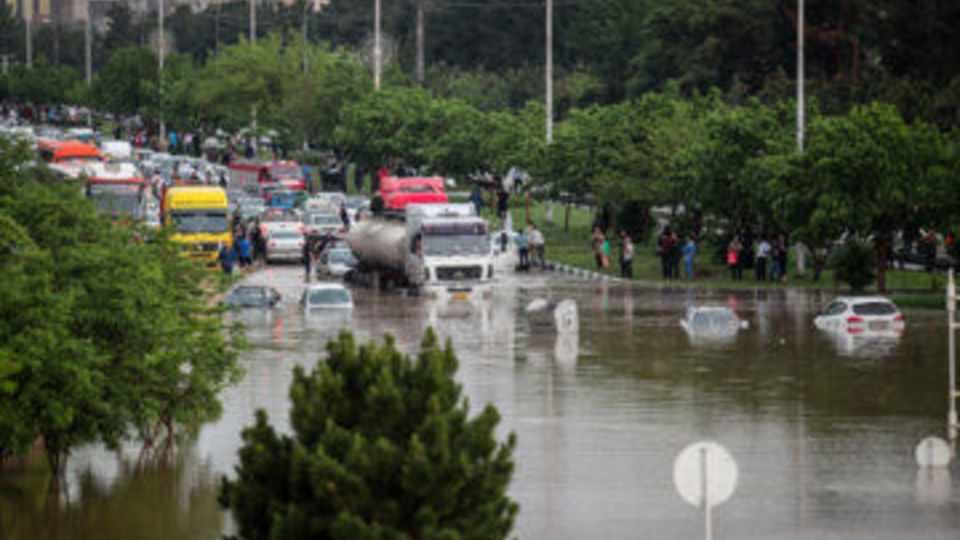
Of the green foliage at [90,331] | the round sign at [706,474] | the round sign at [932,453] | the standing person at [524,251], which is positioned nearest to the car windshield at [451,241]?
the standing person at [524,251]

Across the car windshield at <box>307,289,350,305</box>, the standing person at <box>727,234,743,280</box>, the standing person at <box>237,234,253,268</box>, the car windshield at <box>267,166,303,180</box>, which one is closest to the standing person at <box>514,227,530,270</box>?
the standing person at <box>727,234,743,280</box>

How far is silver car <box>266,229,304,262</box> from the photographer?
245 feet

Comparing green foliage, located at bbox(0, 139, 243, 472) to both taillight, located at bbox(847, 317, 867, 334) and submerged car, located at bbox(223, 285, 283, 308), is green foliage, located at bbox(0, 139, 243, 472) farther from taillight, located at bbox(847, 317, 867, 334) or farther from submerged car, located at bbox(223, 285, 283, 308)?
submerged car, located at bbox(223, 285, 283, 308)

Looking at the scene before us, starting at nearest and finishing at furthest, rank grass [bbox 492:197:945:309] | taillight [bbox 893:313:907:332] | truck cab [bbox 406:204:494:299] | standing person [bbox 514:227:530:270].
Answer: taillight [bbox 893:313:907:332] → grass [bbox 492:197:945:309] → truck cab [bbox 406:204:494:299] → standing person [bbox 514:227:530:270]

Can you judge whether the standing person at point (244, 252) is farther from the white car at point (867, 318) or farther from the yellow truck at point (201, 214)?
the white car at point (867, 318)

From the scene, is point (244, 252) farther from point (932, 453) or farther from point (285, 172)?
point (932, 453)

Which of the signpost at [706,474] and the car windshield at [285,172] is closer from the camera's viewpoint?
the signpost at [706,474]

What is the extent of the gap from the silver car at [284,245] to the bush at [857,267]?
22.8 meters

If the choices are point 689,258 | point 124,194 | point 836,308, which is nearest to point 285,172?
point 124,194

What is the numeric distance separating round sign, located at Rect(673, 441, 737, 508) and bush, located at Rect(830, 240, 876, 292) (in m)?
39.7

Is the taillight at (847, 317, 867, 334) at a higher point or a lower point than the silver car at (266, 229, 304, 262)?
lower

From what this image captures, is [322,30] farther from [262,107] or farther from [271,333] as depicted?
[271,333]

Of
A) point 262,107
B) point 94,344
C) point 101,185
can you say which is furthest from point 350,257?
point 262,107

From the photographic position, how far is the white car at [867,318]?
49.0 metres
